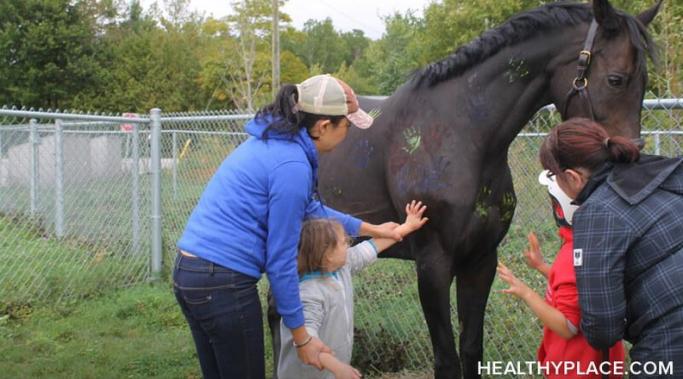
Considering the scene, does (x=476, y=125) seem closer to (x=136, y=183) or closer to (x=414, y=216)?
(x=414, y=216)

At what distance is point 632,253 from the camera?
210 cm

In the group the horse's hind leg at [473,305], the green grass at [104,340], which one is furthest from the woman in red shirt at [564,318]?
the green grass at [104,340]

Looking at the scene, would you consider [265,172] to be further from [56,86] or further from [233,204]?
[56,86]

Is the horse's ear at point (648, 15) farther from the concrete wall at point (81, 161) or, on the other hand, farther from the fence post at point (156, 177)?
the concrete wall at point (81, 161)

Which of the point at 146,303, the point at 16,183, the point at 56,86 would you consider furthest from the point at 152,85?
the point at 146,303

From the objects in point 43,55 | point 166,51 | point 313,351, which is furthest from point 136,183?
point 166,51

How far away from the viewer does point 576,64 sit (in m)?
3.09

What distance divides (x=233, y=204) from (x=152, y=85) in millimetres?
36940

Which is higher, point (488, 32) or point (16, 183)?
point (488, 32)

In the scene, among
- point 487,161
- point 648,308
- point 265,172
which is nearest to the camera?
point 648,308

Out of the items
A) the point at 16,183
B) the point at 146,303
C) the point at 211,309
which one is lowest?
the point at 146,303

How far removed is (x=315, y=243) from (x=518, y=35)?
5.20 feet

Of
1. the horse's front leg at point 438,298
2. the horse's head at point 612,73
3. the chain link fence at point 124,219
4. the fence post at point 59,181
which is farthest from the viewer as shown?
the fence post at point 59,181

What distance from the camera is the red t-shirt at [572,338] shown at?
7.57 ft
